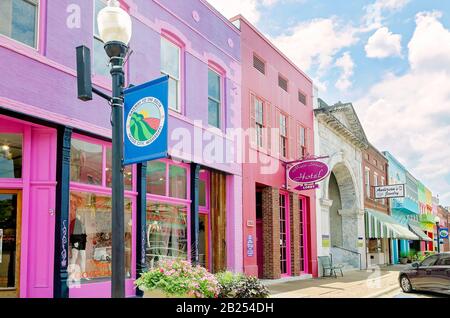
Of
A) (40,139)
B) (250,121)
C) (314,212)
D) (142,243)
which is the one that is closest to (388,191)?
(314,212)

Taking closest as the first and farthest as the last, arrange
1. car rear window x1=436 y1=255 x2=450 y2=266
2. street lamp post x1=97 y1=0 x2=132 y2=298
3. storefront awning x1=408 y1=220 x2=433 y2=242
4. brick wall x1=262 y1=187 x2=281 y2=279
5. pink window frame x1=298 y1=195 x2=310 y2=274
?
street lamp post x1=97 y1=0 x2=132 y2=298 < car rear window x1=436 y1=255 x2=450 y2=266 < brick wall x1=262 y1=187 x2=281 y2=279 < pink window frame x1=298 y1=195 x2=310 y2=274 < storefront awning x1=408 y1=220 x2=433 y2=242

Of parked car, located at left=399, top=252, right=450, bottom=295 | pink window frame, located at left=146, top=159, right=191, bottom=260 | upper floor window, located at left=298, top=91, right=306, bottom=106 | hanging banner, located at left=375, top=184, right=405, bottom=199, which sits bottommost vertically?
parked car, located at left=399, top=252, right=450, bottom=295

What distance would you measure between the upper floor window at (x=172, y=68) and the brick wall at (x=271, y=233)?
19.3ft

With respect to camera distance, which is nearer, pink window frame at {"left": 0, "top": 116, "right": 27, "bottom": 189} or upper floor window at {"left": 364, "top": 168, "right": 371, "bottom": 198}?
pink window frame at {"left": 0, "top": 116, "right": 27, "bottom": 189}

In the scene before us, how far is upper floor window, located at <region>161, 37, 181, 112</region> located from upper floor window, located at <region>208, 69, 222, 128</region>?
1641 millimetres

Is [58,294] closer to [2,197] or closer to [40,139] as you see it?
[2,197]

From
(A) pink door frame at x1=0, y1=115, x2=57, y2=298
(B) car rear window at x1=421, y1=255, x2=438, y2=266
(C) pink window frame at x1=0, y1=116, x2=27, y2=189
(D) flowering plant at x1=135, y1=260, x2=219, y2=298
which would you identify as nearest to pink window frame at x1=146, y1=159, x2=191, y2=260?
(A) pink door frame at x1=0, y1=115, x2=57, y2=298

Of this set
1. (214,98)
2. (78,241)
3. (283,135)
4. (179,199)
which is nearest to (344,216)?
(283,135)

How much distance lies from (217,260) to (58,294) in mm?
6155

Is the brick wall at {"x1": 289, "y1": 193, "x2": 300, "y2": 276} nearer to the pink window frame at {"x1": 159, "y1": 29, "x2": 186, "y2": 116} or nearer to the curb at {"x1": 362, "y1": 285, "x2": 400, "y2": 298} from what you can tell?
the curb at {"x1": 362, "y1": 285, "x2": 400, "y2": 298}

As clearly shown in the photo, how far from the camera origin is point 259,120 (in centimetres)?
1694

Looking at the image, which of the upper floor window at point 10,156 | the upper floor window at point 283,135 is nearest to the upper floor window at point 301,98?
the upper floor window at point 283,135

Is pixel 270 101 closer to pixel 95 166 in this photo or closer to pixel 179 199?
pixel 179 199

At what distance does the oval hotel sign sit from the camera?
56.1 feet
